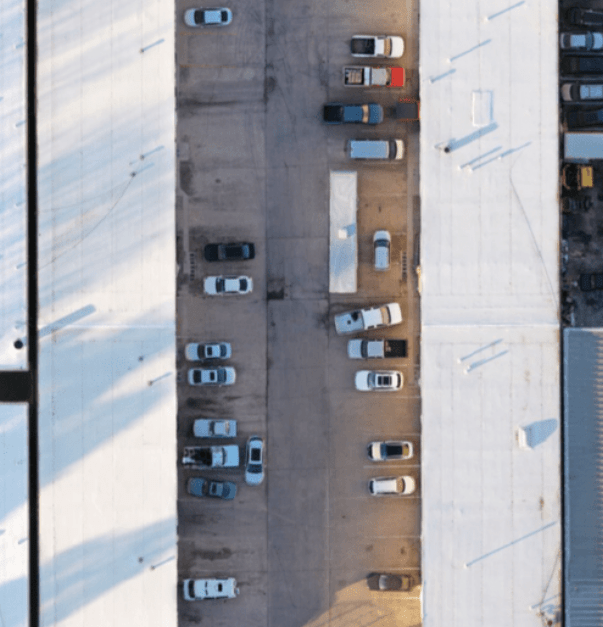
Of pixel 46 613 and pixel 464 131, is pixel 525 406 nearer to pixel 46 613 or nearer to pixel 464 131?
pixel 464 131

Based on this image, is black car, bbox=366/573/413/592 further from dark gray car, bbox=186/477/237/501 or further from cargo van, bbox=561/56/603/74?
cargo van, bbox=561/56/603/74

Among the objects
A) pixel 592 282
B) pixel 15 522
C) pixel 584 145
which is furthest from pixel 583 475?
pixel 15 522

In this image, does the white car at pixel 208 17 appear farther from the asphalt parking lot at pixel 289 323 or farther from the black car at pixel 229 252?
the black car at pixel 229 252

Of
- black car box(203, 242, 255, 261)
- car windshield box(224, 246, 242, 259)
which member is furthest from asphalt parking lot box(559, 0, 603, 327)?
car windshield box(224, 246, 242, 259)

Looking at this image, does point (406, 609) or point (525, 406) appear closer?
point (525, 406)

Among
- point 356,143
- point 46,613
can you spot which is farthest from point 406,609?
point 356,143
